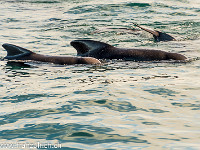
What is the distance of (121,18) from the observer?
18.2 m

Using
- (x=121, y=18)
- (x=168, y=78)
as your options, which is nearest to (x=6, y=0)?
(x=121, y=18)

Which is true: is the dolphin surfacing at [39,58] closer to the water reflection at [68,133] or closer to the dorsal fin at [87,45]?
the dorsal fin at [87,45]

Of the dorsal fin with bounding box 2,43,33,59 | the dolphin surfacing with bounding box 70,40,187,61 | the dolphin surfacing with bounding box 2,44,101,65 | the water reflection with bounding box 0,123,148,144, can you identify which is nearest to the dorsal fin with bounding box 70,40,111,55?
the dolphin surfacing with bounding box 70,40,187,61

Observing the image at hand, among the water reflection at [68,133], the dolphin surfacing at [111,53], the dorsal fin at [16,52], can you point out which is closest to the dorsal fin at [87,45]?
the dolphin surfacing at [111,53]

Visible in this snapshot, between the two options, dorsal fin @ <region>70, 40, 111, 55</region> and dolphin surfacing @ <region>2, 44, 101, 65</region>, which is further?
dorsal fin @ <region>70, 40, 111, 55</region>

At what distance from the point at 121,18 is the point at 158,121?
12.7m

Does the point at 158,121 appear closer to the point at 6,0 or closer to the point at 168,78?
the point at 168,78

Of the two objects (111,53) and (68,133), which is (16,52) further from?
(68,133)

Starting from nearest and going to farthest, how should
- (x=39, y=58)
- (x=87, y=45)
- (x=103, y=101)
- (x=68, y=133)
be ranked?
(x=68, y=133) → (x=103, y=101) → (x=39, y=58) → (x=87, y=45)

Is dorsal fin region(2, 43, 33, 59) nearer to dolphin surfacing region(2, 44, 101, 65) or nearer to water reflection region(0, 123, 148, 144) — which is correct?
dolphin surfacing region(2, 44, 101, 65)

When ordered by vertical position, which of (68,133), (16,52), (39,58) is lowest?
(68,133)

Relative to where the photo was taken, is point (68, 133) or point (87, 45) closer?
point (68, 133)

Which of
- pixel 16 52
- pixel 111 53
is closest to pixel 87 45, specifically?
pixel 111 53

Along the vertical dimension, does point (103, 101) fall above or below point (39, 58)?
below
